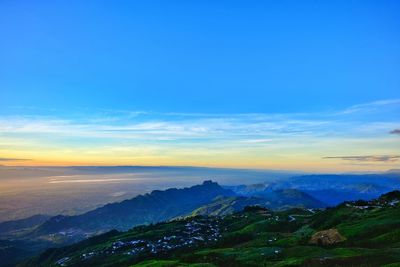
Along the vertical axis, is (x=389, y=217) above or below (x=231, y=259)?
above

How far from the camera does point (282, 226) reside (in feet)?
518

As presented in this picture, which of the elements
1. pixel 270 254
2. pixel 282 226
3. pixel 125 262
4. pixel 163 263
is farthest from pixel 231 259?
pixel 125 262

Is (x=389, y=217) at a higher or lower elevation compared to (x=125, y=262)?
higher

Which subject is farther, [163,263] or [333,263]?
[163,263]

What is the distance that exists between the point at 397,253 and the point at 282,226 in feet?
343

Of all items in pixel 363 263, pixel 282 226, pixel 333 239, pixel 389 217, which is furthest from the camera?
pixel 282 226

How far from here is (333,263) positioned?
55906 mm

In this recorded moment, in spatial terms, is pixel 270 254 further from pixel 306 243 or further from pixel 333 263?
pixel 333 263

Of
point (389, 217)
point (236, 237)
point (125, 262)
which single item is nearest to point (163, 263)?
point (389, 217)

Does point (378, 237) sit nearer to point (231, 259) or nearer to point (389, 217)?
point (389, 217)

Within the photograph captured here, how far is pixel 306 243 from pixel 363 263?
33452 mm

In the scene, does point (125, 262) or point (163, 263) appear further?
point (125, 262)

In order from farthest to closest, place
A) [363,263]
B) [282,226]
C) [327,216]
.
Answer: [282,226] → [327,216] → [363,263]

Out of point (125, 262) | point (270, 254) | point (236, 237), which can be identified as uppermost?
point (270, 254)
